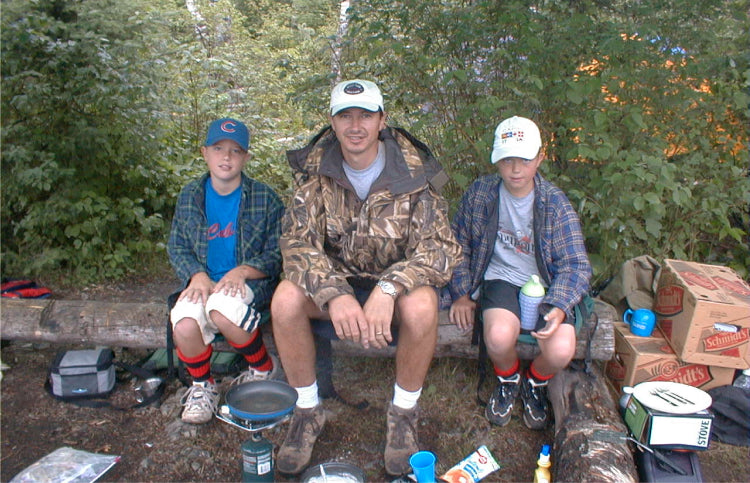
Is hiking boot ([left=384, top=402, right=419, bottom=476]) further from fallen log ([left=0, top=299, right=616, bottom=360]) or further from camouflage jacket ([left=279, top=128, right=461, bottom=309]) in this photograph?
camouflage jacket ([left=279, top=128, right=461, bottom=309])

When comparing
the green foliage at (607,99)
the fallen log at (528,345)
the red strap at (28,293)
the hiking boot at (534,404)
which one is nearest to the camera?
the fallen log at (528,345)

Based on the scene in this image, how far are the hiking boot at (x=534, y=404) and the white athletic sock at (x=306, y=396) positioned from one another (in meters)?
1.23

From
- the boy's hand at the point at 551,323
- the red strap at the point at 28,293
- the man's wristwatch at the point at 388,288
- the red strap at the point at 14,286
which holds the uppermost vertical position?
the man's wristwatch at the point at 388,288

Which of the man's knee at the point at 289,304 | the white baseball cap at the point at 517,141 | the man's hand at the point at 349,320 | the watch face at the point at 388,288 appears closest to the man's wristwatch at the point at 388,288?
the watch face at the point at 388,288

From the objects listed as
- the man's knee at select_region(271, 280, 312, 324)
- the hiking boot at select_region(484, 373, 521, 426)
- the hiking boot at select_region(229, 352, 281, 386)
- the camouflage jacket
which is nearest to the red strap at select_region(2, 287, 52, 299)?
the hiking boot at select_region(229, 352, 281, 386)

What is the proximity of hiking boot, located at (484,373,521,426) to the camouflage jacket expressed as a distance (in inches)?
30.3

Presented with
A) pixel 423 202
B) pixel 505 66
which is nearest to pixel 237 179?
pixel 423 202

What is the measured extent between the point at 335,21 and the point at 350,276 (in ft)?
19.9

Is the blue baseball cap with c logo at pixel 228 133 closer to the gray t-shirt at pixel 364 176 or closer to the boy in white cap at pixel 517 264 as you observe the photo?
the gray t-shirt at pixel 364 176

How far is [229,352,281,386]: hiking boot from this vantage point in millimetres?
3396

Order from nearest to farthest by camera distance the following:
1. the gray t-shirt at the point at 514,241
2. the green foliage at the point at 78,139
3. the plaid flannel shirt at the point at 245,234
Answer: the gray t-shirt at the point at 514,241, the plaid flannel shirt at the point at 245,234, the green foliage at the point at 78,139

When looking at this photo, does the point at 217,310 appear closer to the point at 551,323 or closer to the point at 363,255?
the point at 363,255

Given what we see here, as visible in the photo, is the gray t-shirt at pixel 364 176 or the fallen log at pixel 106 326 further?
the fallen log at pixel 106 326

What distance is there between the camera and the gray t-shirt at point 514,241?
3281mm
